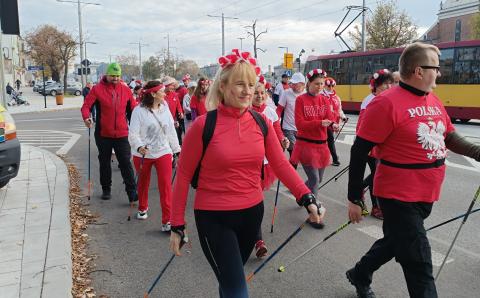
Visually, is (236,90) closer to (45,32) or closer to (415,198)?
(415,198)

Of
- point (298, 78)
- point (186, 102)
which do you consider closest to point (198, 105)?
point (298, 78)

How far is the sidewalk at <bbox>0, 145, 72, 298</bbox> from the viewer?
387 cm

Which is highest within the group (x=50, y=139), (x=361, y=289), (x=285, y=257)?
(x=361, y=289)

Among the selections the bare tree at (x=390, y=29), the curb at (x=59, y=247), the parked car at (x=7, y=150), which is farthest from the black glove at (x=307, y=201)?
the bare tree at (x=390, y=29)

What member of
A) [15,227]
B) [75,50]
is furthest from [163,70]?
[15,227]

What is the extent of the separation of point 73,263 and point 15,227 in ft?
4.73

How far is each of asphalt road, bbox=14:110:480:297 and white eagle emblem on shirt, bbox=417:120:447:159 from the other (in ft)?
4.94

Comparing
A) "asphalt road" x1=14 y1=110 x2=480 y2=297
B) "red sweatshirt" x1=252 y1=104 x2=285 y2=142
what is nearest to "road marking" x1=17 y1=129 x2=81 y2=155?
"asphalt road" x1=14 y1=110 x2=480 y2=297

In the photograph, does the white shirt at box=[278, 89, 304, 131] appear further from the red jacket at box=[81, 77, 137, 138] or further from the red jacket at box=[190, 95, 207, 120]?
the red jacket at box=[81, 77, 137, 138]

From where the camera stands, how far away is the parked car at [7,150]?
651cm

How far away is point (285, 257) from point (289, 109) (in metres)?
4.00

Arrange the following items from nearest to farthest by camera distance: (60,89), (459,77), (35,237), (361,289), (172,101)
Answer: (361,289) → (35,237) → (172,101) → (459,77) → (60,89)

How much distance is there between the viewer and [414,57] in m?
2.93

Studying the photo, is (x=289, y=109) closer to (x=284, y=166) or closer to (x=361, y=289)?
(x=361, y=289)
